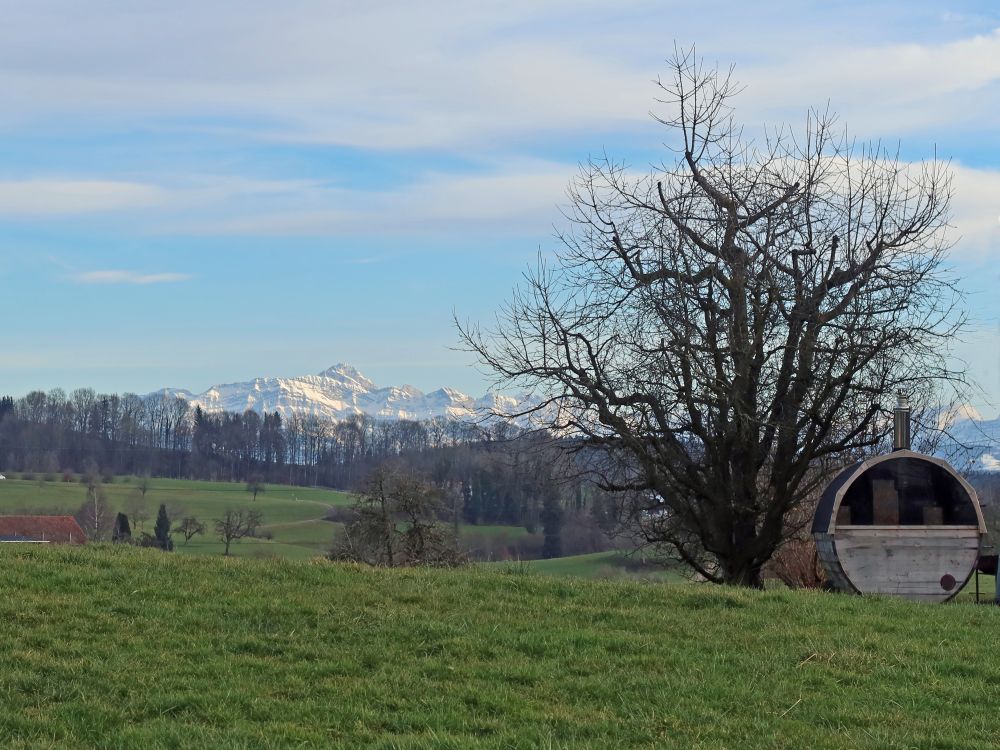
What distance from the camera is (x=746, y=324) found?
18250mm

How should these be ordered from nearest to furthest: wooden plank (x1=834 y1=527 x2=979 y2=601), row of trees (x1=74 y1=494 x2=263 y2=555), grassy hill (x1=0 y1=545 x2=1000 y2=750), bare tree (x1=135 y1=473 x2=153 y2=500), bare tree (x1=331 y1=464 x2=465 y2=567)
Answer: grassy hill (x1=0 y1=545 x2=1000 y2=750), wooden plank (x1=834 y1=527 x2=979 y2=601), bare tree (x1=331 y1=464 x2=465 y2=567), row of trees (x1=74 y1=494 x2=263 y2=555), bare tree (x1=135 y1=473 x2=153 y2=500)

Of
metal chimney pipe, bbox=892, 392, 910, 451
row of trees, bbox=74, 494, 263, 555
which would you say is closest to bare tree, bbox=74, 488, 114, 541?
row of trees, bbox=74, 494, 263, 555

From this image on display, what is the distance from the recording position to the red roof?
194ft

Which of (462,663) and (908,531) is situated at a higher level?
(908,531)

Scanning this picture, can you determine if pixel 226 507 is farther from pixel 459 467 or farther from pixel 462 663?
pixel 462 663

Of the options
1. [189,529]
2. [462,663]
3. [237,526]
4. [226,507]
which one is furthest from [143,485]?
[462,663]

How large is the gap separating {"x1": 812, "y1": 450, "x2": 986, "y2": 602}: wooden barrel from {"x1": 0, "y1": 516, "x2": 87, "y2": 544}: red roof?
158 feet

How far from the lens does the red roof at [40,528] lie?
5907cm

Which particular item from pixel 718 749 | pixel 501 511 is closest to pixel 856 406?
pixel 718 749

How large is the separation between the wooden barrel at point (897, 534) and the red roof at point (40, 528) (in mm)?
48306

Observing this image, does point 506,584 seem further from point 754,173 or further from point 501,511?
point 501,511

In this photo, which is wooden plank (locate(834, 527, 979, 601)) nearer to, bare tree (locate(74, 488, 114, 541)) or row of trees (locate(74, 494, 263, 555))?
row of trees (locate(74, 494, 263, 555))

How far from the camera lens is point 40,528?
2442 inches

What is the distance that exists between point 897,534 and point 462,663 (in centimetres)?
940
